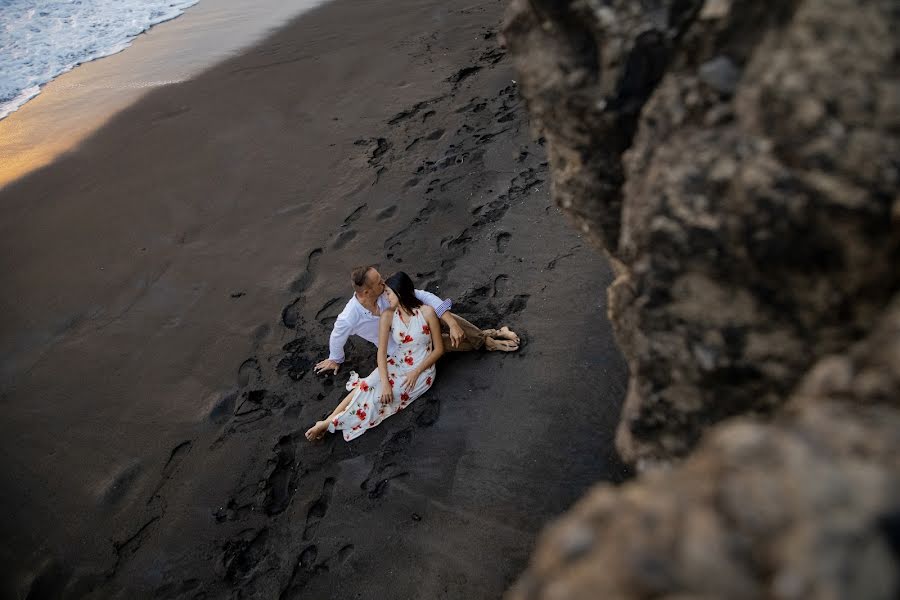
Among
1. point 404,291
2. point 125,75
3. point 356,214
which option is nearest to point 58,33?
point 125,75

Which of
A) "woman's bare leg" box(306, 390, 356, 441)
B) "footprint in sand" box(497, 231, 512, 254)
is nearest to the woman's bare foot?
"footprint in sand" box(497, 231, 512, 254)

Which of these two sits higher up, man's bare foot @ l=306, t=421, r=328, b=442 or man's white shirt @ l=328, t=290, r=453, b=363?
man's white shirt @ l=328, t=290, r=453, b=363

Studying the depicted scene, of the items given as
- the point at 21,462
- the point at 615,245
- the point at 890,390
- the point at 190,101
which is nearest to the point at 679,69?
the point at 615,245

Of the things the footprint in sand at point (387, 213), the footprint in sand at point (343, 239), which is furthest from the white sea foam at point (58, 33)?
the footprint in sand at point (387, 213)

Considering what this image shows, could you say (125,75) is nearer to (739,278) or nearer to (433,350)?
(433,350)

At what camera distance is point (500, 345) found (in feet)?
Result: 14.0

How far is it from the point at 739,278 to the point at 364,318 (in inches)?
119

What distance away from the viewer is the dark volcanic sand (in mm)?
3566

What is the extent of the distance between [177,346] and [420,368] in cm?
243

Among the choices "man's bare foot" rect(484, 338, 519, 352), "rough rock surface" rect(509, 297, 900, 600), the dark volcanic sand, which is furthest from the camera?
"man's bare foot" rect(484, 338, 519, 352)

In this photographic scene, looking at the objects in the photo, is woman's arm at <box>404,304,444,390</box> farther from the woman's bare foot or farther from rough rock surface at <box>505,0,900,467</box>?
rough rock surface at <box>505,0,900,467</box>

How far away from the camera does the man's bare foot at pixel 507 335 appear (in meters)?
4.27

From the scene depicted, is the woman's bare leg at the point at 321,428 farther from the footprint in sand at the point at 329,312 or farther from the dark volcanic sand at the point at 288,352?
the footprint in sand at the point at 329,312

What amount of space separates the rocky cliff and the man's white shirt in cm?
199
